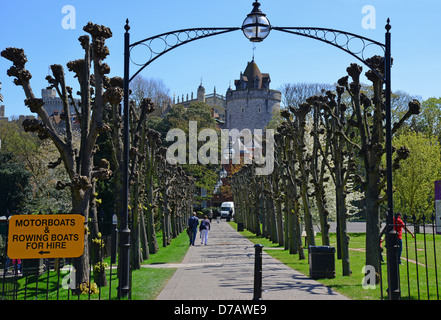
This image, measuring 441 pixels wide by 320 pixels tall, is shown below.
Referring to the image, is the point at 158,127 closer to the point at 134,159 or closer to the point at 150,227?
the point at 150,227

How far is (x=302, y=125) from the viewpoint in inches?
898

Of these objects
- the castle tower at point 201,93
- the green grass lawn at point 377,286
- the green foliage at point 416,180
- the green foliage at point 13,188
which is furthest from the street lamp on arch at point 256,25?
the castle tower at point 201,93

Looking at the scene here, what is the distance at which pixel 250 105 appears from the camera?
115562 millimetres

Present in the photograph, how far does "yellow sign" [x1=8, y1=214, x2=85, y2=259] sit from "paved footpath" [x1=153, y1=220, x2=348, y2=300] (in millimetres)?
3608

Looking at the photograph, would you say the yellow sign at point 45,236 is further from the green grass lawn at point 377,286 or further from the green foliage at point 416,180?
the green foliage at point 416,180

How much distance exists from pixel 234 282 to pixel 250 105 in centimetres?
10150

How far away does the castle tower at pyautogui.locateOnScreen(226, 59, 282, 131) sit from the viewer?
115m

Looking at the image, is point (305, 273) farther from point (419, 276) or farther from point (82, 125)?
point (82, 125)

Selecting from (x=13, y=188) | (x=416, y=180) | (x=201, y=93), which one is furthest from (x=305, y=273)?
(x=201, y=93)

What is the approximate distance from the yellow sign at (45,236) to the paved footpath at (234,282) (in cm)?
361

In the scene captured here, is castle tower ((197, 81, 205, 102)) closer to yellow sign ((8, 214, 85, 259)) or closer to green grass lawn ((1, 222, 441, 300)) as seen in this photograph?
green grass lawn ((1, 222, 441, 300))

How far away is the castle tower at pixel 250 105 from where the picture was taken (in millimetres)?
114600

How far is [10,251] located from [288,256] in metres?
17.0

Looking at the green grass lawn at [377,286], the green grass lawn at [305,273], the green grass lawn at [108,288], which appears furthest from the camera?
the green grass lawn at [108,288]
